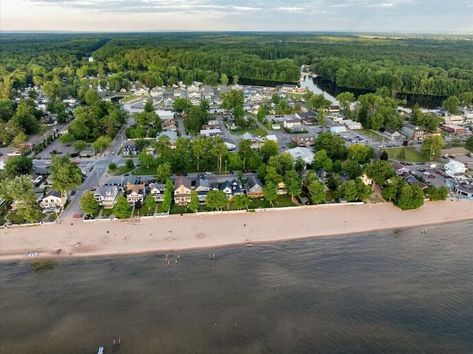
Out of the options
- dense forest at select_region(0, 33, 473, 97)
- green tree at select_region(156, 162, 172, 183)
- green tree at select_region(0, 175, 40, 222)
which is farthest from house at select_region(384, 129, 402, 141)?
green tree at select_region(0, 175, 40, 222)

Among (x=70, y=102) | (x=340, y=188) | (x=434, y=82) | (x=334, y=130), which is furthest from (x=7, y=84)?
(x=434, y=82)

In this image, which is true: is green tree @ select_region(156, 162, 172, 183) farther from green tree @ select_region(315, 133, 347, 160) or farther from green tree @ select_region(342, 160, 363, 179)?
green tree @ select_region(315, 133, 347, 160)

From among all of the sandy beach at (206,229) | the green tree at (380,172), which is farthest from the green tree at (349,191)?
the green tree at (380,172)

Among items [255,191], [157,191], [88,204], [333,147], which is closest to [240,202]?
[255,191]

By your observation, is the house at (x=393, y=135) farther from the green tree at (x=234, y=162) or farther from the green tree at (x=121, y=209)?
the green tree at (x=121, y=209)

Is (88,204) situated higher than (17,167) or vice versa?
(17,167)

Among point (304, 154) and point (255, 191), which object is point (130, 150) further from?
point (304, 154)
